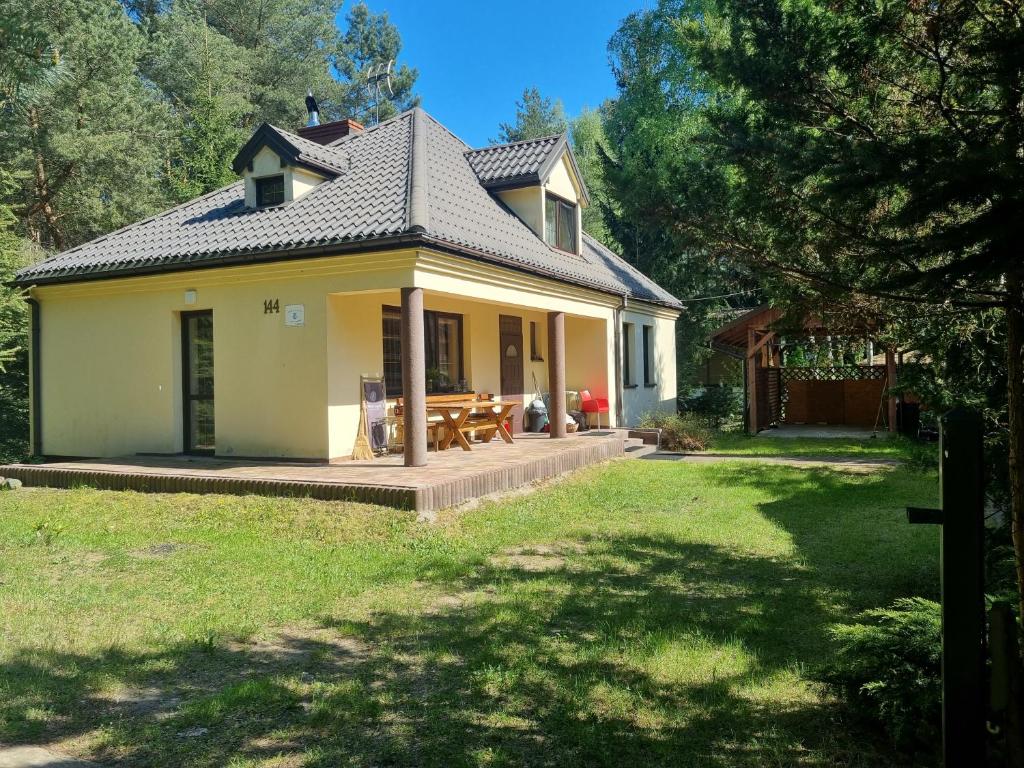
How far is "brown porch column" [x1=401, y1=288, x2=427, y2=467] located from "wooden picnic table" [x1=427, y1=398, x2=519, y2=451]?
1789 millimetres

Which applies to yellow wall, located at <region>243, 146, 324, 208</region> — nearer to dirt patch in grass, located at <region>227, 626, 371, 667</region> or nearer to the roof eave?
the roof eave

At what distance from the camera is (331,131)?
16.8 metres

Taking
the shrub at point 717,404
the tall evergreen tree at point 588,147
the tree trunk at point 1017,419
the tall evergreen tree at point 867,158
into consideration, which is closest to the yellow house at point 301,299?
the tall evergreen tree at point 867,158

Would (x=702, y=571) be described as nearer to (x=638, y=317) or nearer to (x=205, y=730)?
(x=205, y=730)

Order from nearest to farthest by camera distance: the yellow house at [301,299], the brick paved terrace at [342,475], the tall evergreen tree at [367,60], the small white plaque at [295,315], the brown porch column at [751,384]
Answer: the brick paved terrace at [342,475], the yellow house at [301,299], the small white plaque at [295,315], the brown porch column at [751,384], the tall evergreen tree at [367,60]

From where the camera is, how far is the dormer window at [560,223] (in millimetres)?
16188

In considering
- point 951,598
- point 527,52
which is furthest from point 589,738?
point 527,52

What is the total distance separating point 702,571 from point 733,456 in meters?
8.80

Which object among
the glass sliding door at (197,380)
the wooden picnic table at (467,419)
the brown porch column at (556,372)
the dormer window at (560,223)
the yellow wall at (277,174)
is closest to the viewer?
the wooden picnic table at (467,419)

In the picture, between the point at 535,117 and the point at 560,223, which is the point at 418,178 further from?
the point at 535,117

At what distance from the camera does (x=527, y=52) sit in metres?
52.3

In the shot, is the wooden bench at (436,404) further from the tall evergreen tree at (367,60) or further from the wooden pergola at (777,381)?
the tall evergreen tree at (367,60)

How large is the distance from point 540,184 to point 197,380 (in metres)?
7.63

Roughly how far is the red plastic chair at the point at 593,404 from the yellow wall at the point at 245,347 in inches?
147
